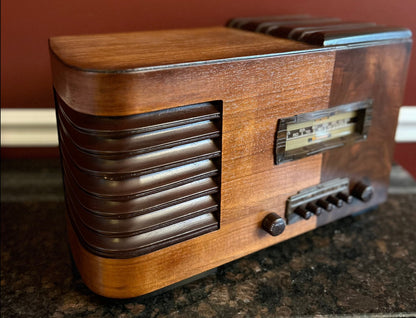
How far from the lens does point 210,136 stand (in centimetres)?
76

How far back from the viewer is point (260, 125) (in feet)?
2.67

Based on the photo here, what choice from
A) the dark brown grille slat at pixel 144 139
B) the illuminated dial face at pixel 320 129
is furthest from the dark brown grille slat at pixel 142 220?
the illuminated dial face at pixel 320 129

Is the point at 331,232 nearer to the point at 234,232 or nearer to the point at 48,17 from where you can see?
the point at 234,232

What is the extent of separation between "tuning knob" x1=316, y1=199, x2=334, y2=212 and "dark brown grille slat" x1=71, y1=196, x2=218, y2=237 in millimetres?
306

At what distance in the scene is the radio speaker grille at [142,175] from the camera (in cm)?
68

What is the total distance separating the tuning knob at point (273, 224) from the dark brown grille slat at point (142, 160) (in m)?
0.21

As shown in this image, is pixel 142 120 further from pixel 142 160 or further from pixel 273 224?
pixel 273 224

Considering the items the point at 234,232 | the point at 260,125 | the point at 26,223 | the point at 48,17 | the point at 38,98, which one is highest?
the point at 48,17

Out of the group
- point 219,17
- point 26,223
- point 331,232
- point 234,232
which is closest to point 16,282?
point 26,223

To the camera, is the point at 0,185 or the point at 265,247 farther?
the point at 0,185

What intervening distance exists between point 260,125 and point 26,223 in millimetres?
653

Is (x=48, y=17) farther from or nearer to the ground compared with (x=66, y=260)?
farther from the ground

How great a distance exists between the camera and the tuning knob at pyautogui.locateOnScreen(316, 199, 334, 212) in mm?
952

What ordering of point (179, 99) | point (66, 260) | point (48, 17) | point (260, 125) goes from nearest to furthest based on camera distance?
point (179, 99) < point (260, 125) < point (66, 260) < point (48, 17)
